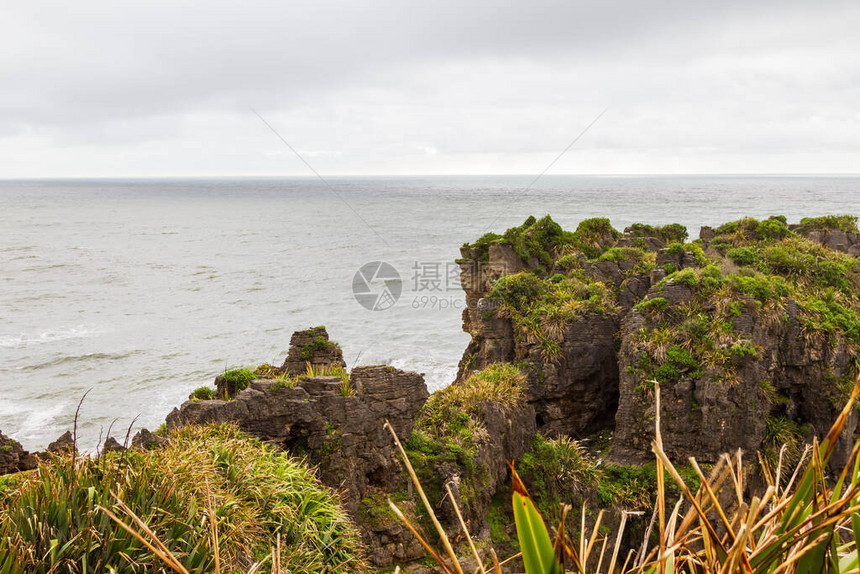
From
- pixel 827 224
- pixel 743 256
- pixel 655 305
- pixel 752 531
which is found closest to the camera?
pixel 752 531

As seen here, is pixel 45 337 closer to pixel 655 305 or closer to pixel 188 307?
pixel 188 307

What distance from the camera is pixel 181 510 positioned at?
6.30m

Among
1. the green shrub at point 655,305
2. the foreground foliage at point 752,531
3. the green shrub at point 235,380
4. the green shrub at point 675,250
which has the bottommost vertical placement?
the green shrub at point 235,380

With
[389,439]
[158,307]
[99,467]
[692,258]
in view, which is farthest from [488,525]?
[158,307]

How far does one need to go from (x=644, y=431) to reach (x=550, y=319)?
3944mm

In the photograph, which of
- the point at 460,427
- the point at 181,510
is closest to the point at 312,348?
the point at 460,427

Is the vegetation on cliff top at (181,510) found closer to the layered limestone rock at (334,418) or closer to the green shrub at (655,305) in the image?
the layered limestone rock at (334,418)

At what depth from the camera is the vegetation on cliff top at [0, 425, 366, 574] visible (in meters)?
5.07

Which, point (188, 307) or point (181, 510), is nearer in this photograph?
point (181, 510)

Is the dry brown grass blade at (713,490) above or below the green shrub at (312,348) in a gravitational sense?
above

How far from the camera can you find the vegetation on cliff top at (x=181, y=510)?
5.07 meters

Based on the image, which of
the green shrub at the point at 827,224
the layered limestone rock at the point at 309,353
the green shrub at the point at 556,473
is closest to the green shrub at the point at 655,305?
the green shrub at the point at 556,473

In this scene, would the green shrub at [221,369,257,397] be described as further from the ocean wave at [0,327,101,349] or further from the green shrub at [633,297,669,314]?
the ocean wave at [0,327,101,349]

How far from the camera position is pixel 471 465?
13.3 metres
